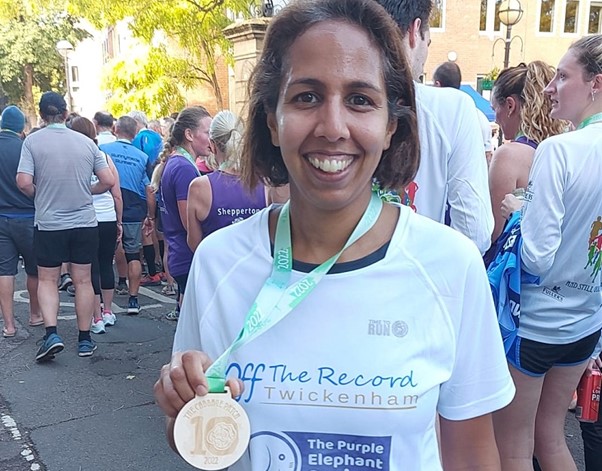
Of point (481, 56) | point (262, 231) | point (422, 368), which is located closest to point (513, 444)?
point (422, 368)

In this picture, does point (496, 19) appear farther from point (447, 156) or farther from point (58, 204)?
point (447, 156)

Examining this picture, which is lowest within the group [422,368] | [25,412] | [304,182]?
[25,412]

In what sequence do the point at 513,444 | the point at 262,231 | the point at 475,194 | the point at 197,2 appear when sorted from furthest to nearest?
the point at 197,2 < the point at 513,444 < the point at 475,194 < the point at 262,231

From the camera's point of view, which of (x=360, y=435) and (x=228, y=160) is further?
(x=228, y=160)

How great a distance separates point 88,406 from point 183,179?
5.98ft

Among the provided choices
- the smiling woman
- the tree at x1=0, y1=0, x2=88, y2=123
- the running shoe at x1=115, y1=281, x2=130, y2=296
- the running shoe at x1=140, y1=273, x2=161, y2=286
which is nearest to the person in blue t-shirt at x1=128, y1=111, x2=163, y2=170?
the running shoe at x1=140, y1=273, x2=161, y2=286

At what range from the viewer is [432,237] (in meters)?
1.31

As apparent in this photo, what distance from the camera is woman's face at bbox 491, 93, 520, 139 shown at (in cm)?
318

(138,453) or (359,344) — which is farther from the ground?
(359,344)

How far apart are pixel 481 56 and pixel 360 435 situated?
22939 millimetres

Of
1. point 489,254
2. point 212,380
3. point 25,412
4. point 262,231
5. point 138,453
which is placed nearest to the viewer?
point 212,380

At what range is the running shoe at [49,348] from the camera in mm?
4949

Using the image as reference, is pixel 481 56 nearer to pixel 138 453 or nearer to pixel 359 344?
pixel 138 453

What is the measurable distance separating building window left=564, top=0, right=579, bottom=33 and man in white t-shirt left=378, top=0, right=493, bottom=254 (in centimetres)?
2378
